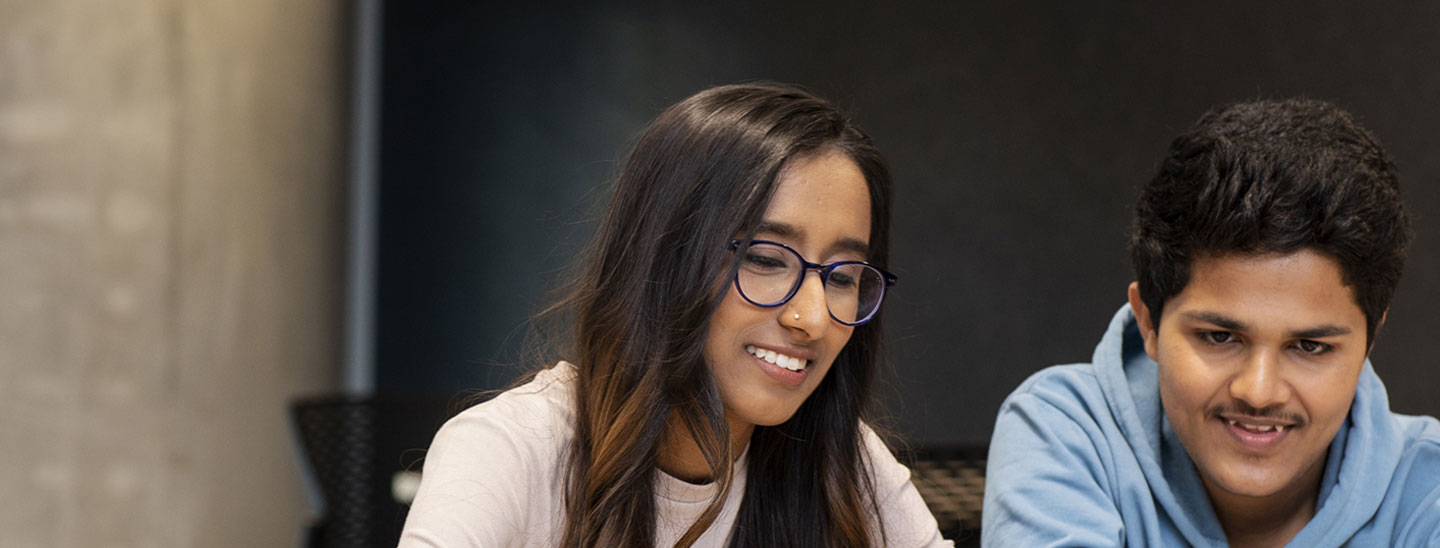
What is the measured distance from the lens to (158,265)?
9.44 ft

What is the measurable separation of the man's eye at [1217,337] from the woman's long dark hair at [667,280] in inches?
14.7

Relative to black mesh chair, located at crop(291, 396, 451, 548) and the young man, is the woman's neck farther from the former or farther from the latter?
black mesh chair, located at crop(291, 396, 451, 548)

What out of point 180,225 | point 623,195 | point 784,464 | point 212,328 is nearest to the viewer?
point 623,195

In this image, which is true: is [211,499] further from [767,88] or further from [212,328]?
[767,88]

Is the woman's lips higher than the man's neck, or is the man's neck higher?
the woman's lips

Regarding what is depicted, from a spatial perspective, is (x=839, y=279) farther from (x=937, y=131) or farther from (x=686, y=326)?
(x=937, y=131)

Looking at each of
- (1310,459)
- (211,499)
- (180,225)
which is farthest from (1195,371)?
(211,499)

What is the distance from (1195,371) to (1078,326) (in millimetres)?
2529

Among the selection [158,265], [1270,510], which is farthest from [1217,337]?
[158,265]

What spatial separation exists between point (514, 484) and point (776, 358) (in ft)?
1.01

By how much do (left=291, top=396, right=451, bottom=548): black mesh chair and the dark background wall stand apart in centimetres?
45

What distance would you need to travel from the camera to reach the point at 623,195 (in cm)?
154

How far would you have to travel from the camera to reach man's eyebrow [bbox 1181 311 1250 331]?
149 centimetres

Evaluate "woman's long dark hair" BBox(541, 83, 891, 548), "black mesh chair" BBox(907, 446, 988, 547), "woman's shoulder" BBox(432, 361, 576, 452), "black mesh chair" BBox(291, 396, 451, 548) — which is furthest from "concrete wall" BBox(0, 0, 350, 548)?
"black mesh chair" BBox(907, 446, 988, 547)
